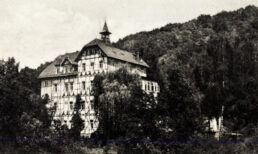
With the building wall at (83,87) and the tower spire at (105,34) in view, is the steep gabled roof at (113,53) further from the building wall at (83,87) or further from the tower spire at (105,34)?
the tower spire at (105,34)

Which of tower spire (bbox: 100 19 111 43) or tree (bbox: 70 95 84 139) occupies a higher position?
tower spire (bbox: 100 19 111 43)

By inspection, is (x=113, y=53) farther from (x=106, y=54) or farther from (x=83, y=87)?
(x=83, y=87)

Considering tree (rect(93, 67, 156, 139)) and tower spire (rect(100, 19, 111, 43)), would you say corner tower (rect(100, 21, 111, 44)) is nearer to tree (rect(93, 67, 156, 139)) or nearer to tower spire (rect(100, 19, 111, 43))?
tower spire (rect(100, 19, 111, 43))

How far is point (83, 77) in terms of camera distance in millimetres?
46938

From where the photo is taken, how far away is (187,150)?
2416cm

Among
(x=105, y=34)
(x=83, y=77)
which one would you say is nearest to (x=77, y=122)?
(x=83, y=77)

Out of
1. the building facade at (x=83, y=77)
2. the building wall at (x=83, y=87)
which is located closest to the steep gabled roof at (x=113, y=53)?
the building facade at (x=83, y=77)

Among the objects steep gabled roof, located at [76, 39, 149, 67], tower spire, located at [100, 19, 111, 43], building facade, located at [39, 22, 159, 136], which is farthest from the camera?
tower spire, located at [100, 19, 111, 43]

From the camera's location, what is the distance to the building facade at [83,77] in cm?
4536

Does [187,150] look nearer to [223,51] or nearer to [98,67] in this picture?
[223,51]

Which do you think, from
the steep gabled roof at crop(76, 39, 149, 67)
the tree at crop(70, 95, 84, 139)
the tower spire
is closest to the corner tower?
the tower spire

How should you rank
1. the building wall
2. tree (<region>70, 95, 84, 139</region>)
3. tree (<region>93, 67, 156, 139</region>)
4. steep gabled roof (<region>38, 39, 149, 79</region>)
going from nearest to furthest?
tree (<region>93, 67, 156, 139</region>)
tree (<region>70, 95, 84, 139</region>)
the building wall
steep gabled roof (<region>38, 39, 149, 79</region>)

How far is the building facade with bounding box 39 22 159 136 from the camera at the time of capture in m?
45.4

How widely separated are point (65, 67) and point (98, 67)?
7.06 meters
